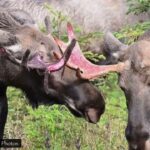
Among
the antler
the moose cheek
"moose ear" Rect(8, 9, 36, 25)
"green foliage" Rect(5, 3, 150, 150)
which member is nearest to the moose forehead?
the antler

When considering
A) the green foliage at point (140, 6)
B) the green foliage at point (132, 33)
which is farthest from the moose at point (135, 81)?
the green foliage at point (140, 6)

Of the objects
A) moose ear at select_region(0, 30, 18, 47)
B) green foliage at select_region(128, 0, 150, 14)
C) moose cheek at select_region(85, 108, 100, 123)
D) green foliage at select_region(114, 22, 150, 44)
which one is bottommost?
moose cheek at select_region(85, 108, 100, 123)

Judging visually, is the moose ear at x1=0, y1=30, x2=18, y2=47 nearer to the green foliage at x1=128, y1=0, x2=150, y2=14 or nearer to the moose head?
the moose head

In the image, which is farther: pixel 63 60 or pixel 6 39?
pixel 6 39

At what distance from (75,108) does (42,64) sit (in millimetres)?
584

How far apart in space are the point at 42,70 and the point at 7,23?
0.68 meters

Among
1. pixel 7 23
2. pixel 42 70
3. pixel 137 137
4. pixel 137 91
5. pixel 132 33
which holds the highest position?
pixel 132 33

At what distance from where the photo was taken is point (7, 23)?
9.22 meters

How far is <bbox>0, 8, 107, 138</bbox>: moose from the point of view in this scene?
8.94 meters

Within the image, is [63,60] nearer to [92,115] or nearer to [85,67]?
[85,67]

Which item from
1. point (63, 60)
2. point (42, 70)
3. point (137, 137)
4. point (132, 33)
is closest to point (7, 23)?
point (42, 70)

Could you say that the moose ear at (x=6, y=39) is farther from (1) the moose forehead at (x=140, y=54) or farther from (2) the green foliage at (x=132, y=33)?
(2) the green foliage at (x=132, y=33)

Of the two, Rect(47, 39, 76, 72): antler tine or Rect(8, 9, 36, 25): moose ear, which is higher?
Rect(8, 9, 36, 25): moose ear

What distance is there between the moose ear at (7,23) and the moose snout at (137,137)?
5.50ft
